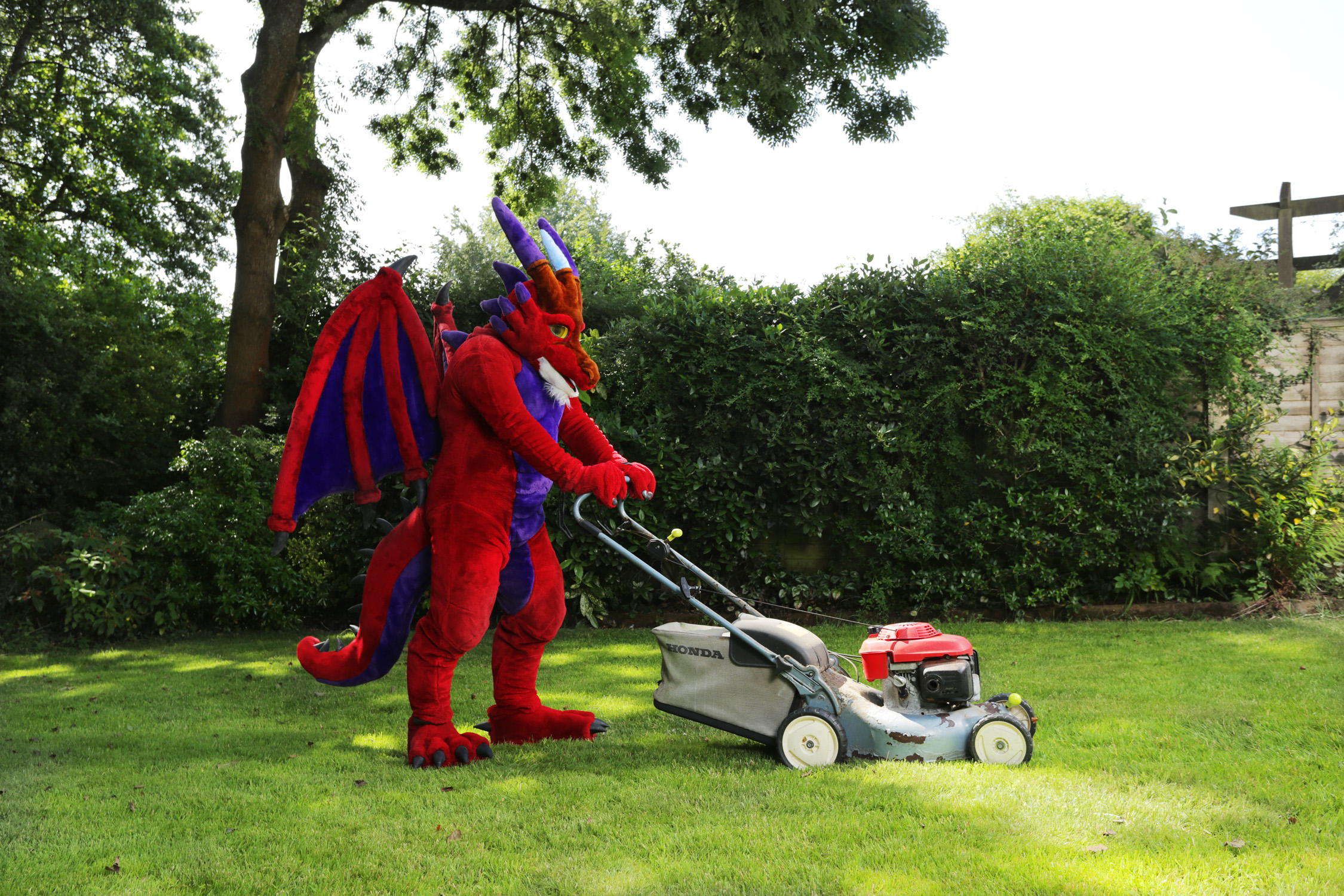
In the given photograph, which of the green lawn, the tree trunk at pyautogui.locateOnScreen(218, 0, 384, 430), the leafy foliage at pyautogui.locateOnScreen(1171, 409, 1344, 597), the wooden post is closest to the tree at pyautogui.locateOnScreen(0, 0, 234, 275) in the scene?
the tree trunk at pyautogui.locateOnScreen(218, 0, 384, 430)

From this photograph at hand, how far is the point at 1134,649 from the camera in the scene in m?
5.98

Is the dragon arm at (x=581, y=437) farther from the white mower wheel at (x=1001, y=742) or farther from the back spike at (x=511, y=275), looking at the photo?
the white mower wheel at (x=1001, y=742)

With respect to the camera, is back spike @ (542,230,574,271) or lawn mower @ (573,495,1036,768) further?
back spike @ (542,230,574,271)

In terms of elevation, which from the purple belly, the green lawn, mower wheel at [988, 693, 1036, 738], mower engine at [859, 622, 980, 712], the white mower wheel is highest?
the purple belly

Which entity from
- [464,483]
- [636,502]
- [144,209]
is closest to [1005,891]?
[464,483]

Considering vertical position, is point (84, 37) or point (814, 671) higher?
point (84, 37)

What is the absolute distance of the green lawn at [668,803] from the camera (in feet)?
8.37

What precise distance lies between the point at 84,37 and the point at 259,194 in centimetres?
340

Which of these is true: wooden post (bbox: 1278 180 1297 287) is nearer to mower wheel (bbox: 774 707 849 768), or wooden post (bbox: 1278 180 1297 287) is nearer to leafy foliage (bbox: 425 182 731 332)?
leafy foliage (bbox: 425 182 731 332)

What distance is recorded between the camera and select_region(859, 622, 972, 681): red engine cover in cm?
368

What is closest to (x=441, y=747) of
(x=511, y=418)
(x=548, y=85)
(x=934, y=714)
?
(x=511, y=418)

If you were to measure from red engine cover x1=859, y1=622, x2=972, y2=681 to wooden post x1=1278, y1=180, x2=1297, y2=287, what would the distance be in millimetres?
9190

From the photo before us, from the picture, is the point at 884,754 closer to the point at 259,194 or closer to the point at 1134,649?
the point at 1134,649

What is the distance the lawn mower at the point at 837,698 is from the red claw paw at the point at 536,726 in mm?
548
